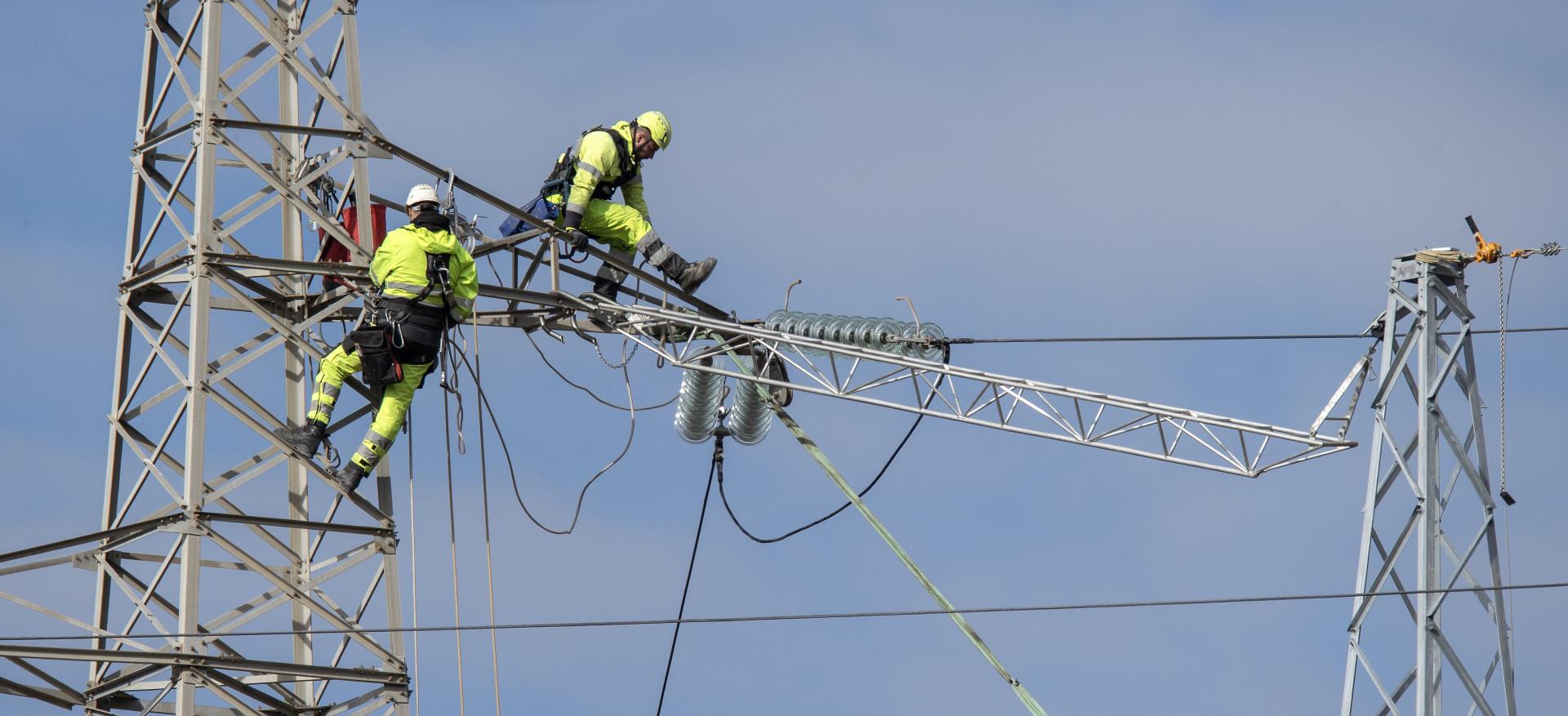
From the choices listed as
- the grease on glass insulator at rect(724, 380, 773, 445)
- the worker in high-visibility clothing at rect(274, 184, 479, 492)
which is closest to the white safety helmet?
the worker in high-visibility clothing at rect(274, 184, 479, 492)

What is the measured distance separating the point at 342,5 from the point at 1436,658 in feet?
A: 34.4

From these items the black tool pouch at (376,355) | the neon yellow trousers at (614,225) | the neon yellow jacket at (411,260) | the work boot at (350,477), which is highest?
the neon yellow trousers at (614,225)

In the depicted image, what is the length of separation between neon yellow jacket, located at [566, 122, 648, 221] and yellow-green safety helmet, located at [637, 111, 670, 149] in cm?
17

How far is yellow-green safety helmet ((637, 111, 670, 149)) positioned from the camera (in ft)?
67.8

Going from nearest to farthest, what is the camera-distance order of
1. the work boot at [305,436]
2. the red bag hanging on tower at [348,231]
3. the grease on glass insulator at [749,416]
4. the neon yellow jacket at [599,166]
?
the work boot at [305,436] → the red bag hanging on tower at [348,231] → the neon yellow jacket at [599,166] → the grease on glass insulator at [749,416]

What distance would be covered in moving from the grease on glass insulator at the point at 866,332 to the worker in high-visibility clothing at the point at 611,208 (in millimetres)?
936

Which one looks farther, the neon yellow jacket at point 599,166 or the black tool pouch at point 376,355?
the neon yellow jacket at point 599,166

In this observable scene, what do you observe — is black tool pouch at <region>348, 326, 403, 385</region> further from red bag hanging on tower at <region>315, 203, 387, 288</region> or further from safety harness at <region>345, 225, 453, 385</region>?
red bag hanging on tower at <region>315, 203, 387, 288</region>

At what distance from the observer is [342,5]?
59.6 ft

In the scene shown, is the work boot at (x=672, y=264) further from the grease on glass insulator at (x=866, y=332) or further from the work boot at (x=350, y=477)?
the work boot at (x=350, y=477)

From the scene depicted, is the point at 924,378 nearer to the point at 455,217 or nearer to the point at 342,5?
the point at 455,217

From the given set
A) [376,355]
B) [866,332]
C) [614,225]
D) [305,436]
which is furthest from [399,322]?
[866,332]

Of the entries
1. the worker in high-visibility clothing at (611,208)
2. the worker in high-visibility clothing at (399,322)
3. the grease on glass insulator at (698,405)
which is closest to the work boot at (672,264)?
the worker in high-visibility clothing at (611,208)

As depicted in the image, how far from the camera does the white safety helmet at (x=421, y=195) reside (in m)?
18.0
